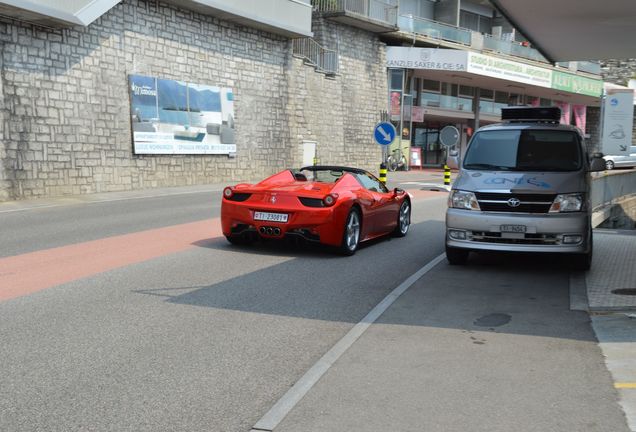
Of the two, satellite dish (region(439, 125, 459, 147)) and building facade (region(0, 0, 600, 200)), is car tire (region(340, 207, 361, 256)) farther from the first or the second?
building facade (region(0, 0, 600, 200))

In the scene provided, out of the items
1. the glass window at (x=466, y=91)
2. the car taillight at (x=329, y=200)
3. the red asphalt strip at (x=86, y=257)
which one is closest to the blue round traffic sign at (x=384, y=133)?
the red asphalt strip at (x=86, y=257)

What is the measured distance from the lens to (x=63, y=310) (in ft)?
20.8

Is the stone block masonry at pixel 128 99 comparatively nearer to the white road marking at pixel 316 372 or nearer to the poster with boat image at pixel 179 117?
the poster with boat image at pixel 179 117

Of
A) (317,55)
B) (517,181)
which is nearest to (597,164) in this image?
(517,181)

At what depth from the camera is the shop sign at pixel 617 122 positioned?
23.6 m

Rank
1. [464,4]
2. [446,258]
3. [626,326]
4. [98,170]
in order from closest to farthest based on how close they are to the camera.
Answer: [626,326]
[446,258]
[98,170]
[464,4]

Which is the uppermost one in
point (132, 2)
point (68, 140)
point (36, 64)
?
point (132, 2)

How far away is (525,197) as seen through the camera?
8.54 meters

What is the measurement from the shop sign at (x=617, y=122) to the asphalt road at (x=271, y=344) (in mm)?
15987

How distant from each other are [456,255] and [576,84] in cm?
4558

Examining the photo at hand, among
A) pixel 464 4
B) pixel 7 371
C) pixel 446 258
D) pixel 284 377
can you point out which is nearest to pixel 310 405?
pixel 284 377

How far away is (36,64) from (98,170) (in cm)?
371

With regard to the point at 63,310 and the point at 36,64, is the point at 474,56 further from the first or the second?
the point at 63,310

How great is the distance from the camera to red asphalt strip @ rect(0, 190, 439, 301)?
7.65 metres
